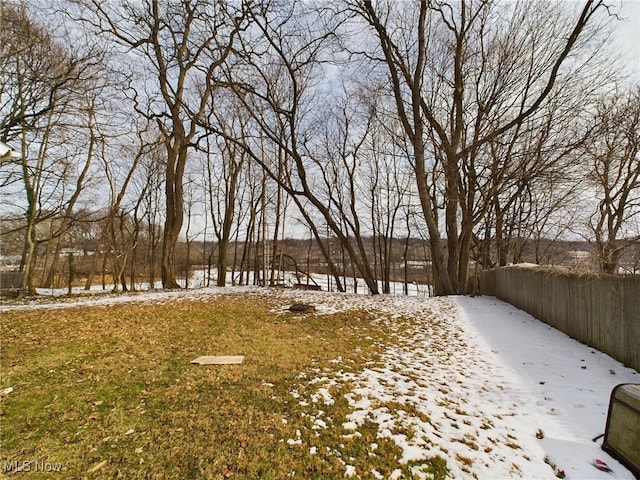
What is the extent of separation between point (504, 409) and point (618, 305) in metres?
2.98

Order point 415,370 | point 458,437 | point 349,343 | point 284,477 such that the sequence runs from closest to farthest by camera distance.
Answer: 1. point 284,477
2. point 458,437
3. point 415,370
4. point 349,343

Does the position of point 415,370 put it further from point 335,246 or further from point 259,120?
point 335,246

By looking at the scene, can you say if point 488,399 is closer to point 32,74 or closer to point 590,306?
point 590,306

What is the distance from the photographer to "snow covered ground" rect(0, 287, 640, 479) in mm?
2316

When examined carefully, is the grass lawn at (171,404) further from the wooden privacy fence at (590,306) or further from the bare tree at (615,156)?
the bare tree at (615,156)

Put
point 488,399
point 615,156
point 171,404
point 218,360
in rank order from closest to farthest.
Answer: point 171,404 → point 488,399 → point 218,360 → point 615,156

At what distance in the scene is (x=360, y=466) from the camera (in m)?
2.19

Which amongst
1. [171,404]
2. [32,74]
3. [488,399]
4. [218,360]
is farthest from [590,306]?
[32,74]

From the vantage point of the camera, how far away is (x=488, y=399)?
325cm

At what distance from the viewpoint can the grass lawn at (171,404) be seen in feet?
7.06

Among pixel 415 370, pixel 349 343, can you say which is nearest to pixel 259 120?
pixel 349 343

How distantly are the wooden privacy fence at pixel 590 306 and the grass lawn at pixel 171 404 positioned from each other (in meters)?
3.59

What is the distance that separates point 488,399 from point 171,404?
3.50 meters

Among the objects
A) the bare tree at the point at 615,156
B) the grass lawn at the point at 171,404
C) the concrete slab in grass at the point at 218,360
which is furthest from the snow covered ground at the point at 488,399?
the bare tree at the point at 615,156
